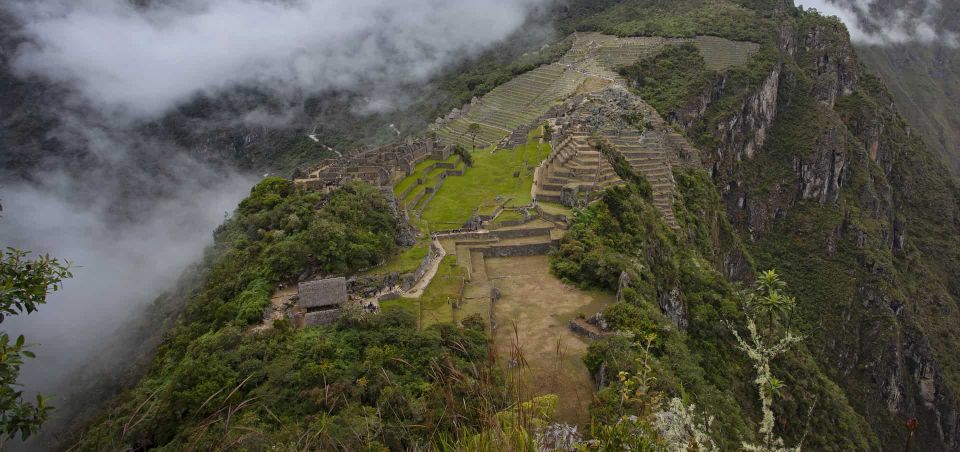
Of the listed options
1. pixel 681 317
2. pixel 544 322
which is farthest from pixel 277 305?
pixel 681 317

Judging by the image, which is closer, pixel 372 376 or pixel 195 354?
pixel 372 376

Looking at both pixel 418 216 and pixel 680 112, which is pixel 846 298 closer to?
pixel 680 112

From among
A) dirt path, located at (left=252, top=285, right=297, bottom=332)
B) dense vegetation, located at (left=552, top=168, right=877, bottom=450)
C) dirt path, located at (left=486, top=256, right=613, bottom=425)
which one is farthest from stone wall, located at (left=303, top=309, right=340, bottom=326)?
dense vegetation, located at (left=552, top=168, right=877, bottom=450)

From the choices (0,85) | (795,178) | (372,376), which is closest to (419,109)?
(795,178)

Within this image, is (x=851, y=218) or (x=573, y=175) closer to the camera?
(x=573, y=175)

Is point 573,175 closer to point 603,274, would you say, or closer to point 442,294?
point 603,274

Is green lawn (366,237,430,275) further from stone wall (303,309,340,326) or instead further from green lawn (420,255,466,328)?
stone wall (303,309,340,326)

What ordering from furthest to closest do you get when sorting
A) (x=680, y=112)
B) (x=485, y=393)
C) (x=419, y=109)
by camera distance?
(x=419, y=109), (x=680, y=112), (x=485, y=393)
